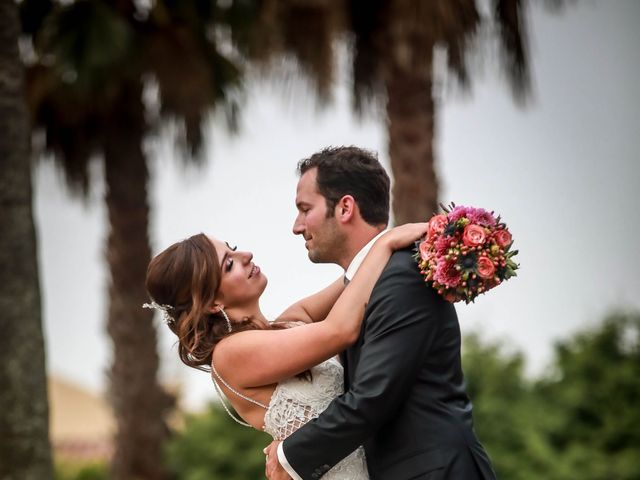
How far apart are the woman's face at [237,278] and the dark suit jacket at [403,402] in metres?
0.68

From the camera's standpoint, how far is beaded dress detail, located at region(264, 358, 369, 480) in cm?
416

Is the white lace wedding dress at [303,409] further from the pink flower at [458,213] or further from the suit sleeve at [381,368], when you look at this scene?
the pink flower at [458,213]

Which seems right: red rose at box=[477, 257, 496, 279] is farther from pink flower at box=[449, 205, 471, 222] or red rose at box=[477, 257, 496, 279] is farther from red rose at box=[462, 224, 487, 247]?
pink flower at box=[449, 205, 471, 222]

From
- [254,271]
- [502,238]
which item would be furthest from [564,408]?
[502,238]

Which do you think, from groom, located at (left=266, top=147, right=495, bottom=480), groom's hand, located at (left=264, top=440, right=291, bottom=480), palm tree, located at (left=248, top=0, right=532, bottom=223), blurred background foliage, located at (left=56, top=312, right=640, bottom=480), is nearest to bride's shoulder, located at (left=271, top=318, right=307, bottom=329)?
groom, located at (left=266, top=147, right=495, bottom=480)

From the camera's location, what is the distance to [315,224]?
→ 163 inches

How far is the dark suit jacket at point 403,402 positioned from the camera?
3678mm

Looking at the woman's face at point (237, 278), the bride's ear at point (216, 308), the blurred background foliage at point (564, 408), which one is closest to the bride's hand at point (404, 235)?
the woman's face at point (237, 278)

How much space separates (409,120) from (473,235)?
6.46m

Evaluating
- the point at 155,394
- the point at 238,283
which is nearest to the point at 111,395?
the point at 155,394

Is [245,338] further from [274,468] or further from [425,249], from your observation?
[425,249]

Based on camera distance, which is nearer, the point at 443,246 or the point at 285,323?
the point at 443,246

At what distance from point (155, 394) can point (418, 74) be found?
622 cm

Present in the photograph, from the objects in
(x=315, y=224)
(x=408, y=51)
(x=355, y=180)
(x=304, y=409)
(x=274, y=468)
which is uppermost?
(x=408, y=51)
